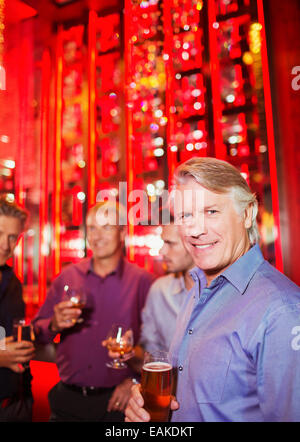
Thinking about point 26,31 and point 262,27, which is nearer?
point 262,27

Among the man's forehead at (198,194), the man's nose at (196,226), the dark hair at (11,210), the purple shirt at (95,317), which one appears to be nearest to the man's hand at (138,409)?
the man's nose at (196,226)

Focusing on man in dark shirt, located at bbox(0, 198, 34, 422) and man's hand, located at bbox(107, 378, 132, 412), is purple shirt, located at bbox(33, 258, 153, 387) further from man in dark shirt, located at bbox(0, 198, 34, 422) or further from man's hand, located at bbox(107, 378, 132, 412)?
man in dark shirt, located at bbox(0, 198, 34, 422)

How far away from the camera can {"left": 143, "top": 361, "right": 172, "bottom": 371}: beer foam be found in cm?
114

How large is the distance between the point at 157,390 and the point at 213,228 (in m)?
0.59

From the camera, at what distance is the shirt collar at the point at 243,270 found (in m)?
1.15

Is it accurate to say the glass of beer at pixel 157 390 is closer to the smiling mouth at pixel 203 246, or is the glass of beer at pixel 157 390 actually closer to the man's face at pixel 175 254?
the smiling mouth at pixel 203 246

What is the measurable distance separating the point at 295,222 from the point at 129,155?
1554 millimetres

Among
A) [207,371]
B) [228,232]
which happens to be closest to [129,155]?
[228,232]

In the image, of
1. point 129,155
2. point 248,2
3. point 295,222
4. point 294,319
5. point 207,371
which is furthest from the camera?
point 129,155

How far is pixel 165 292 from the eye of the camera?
2.39 metres

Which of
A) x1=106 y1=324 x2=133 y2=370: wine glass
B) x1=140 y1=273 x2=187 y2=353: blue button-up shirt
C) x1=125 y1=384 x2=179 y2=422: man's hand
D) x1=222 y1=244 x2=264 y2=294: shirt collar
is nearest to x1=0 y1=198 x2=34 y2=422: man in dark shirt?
x1=106 y1=324 x2=133 y2=370: wine glass

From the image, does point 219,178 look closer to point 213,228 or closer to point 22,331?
point 213,228

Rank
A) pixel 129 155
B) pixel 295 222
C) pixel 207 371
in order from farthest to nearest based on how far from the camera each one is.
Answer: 1. pixel 129 155
2. pixel 295 222
3. pixel 207 371

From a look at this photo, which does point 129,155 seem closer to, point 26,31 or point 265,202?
point 265,202
